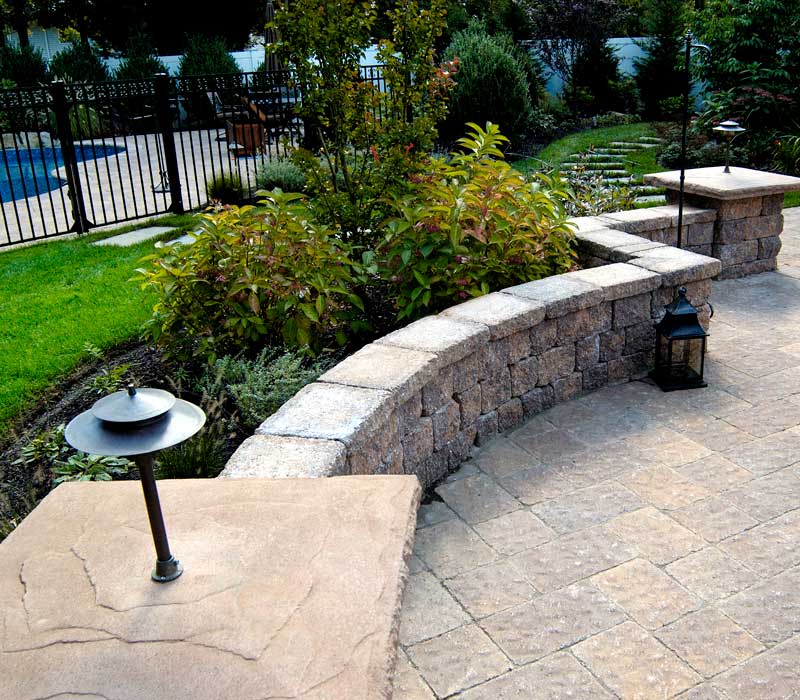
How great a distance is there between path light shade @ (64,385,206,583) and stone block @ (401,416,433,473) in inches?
71.1

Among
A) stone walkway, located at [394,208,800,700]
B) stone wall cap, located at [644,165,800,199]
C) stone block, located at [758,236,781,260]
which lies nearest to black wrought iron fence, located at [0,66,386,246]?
stone wall cap, located at [644,165,800,199]

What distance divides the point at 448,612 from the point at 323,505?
3.79 ft

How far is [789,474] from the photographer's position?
363 centimetres

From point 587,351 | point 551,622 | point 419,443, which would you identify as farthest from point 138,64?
point 551,622

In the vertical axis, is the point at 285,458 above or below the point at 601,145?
below

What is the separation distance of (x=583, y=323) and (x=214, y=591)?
9.97 feet

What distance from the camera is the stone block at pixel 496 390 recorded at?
3943 mm

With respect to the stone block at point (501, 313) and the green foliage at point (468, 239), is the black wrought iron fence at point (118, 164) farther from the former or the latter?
the stone block at point (501, 313)

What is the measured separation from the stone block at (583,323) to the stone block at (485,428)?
567 millimetres

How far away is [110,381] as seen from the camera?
4047 millimetres

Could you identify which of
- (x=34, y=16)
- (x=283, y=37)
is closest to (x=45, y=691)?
(x=283, y=37)

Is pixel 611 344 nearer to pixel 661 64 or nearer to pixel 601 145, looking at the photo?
pixel 601 145

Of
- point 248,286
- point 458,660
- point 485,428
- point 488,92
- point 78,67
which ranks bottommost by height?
point 458,660

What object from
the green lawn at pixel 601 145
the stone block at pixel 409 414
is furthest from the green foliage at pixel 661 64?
the stone block at pixel 409 414
